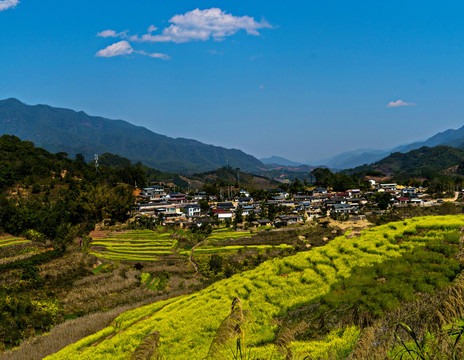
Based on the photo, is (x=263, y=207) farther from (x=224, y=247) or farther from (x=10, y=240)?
(x=10, y=240)

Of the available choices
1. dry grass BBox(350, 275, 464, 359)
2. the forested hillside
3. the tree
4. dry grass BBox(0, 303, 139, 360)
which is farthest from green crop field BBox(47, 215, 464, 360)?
the tree

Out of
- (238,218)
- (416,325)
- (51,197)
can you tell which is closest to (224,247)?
(238,218)

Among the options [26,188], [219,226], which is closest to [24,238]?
[26,188]

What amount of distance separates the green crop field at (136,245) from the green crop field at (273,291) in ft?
82.0

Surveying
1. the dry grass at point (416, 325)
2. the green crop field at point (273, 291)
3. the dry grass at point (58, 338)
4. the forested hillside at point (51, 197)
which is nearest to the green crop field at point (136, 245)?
the forested hillside at point (51, 197)

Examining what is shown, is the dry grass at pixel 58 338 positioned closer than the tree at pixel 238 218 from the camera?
Yes

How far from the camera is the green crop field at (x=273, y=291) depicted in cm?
922

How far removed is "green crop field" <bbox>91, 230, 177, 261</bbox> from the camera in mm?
36875

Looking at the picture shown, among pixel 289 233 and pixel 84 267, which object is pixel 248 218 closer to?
pixel 289 233

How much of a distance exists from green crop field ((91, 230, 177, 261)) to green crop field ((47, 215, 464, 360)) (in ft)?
82.0

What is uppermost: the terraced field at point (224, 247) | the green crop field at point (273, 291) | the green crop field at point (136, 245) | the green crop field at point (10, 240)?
the green crop field at point (273, 291)

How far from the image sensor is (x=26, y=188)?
54438 mm

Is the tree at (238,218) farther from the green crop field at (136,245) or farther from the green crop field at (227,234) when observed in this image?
→ the green crop field at (136,245)

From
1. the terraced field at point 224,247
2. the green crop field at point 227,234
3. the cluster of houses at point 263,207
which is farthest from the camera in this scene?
the cluster of houses at point 263,207
